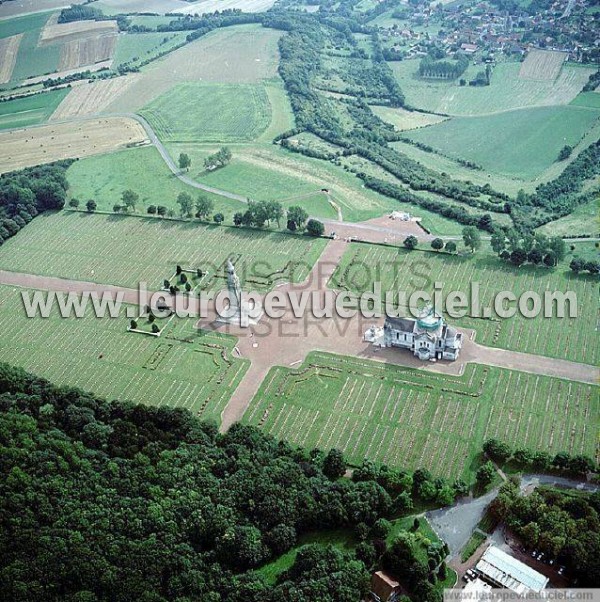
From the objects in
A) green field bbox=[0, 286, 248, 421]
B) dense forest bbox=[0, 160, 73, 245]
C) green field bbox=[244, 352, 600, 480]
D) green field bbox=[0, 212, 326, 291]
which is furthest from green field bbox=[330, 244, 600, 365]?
dense forest bbox=[0, 160, 73, 245]

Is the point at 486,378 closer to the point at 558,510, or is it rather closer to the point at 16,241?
the point at 558,510

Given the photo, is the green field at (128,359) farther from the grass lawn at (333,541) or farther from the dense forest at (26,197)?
the dense forest at (26,197)

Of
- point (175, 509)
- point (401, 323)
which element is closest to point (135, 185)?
point (401, 323)

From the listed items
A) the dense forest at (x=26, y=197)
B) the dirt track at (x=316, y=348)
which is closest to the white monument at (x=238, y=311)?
the dirt track at (x=316, y=348)

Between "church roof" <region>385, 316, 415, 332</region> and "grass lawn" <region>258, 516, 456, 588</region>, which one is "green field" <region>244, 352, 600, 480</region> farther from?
"grass lawn" <region>258, 516, 456, 588</region>

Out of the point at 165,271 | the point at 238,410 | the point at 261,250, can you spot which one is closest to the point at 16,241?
the point at 165,271
